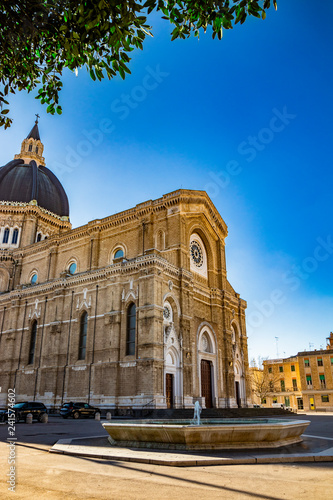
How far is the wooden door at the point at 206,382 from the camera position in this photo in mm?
34716

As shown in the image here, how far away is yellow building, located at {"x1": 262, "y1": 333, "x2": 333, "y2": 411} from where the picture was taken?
56375 mm


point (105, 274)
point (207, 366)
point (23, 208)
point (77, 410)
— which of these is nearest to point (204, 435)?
point (77, 410)

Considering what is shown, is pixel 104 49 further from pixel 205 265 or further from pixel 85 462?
pixel 205 265

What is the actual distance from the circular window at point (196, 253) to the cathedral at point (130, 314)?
119mm

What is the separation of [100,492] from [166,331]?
79.2 feet

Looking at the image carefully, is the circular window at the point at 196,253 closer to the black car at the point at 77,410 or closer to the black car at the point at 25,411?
the black car at the point at 77,410

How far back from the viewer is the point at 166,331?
99.1ft

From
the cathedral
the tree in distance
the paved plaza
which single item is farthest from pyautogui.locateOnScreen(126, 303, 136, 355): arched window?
the tree in distance

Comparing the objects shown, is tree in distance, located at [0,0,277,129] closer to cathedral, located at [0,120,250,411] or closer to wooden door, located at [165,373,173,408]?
cathedral, located at [0,120,250,411]

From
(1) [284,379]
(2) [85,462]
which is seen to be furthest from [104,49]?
(1) [284,379]

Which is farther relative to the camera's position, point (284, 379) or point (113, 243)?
point (284, 379)

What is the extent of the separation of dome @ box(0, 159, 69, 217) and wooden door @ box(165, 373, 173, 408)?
3109cm

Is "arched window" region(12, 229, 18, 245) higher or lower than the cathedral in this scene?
higher

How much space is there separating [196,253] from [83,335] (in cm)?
1340
